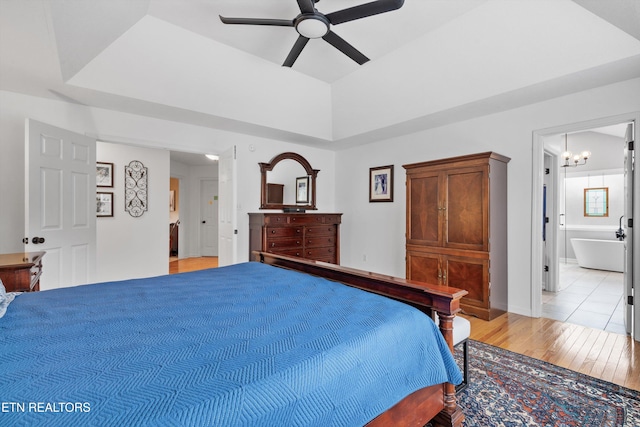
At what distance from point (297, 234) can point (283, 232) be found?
0.26 metres

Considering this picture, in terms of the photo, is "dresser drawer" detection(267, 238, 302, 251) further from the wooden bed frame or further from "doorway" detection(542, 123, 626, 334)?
"doorway" detection(542, 123, 626, 334)

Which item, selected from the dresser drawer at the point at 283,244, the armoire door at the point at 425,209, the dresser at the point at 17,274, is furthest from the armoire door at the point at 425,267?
the dresser at the point at 17,274

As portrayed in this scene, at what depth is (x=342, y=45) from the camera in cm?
284

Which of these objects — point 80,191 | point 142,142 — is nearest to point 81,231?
point 80,191

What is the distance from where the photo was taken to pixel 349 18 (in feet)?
8.05

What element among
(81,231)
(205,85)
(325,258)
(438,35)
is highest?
(438,35)

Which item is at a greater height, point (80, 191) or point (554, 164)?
point (554, 164)

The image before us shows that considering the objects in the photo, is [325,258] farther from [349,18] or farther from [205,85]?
[349,18]

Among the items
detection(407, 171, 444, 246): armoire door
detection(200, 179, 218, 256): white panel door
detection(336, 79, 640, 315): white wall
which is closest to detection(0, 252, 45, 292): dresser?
detection(407, 171, 444, 246): armoire door

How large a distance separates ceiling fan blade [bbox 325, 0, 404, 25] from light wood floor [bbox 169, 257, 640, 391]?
2902 mm

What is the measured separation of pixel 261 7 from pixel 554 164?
427 centimetres

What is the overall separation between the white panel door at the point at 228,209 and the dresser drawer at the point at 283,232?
508 millimetres

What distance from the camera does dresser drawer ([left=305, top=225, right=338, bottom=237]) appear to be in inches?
196

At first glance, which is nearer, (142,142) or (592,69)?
(592,69)
